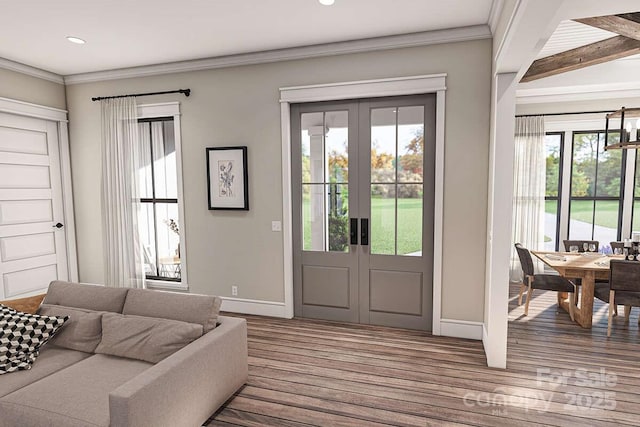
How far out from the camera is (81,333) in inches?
98.2

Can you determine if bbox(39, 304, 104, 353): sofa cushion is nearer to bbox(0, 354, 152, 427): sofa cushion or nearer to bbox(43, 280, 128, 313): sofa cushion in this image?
bbox(43, 280, 128, 313): sofa cushion

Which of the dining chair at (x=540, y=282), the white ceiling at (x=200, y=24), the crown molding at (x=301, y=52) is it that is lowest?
the dining chair at (x=540, y=282)

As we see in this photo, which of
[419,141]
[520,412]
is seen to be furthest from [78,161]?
[520,412]

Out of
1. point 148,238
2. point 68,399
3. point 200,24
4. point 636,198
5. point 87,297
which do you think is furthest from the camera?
point 636,198

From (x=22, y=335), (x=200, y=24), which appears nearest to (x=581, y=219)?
(x=200, y=24)

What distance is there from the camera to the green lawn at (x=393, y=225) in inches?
148

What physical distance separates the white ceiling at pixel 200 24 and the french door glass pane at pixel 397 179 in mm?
825

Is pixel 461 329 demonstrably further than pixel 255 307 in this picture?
No

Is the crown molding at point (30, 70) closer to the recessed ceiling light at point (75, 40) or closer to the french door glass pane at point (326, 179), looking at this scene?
the recessed ceiling light at point (75, 40)

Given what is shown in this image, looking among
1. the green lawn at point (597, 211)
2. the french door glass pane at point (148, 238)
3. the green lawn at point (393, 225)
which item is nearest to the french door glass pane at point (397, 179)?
the green lawn at point (393, 225)

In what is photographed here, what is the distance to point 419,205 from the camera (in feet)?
12.3

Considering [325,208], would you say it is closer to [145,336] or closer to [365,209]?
[365,209]

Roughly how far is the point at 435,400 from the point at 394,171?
2117 millimetres

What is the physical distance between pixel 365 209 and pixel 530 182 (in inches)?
133
